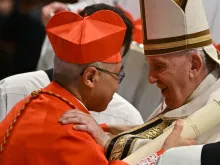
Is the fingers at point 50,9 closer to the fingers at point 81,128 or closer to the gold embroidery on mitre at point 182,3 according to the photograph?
the gold embroidery on mitre at point 182,3

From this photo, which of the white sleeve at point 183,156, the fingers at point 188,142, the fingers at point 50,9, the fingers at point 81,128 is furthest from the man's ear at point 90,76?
the fingers at point 50,9

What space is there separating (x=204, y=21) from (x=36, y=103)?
587mm

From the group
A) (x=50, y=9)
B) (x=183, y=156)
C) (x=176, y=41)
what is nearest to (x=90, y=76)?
(x=176, y=41)

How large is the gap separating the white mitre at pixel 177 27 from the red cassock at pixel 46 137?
0.32 metres

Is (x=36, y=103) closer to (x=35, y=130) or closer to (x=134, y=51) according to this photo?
(x=35, y=130)

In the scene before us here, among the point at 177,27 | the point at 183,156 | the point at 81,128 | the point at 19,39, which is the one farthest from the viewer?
the point at 19,39

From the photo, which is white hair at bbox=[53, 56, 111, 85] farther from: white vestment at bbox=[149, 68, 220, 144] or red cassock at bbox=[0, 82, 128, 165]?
white vestment at bbox=[149, 68, 220, 144]

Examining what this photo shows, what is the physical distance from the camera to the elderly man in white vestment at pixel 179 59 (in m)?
2.53

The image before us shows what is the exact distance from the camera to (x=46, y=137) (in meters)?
2.42

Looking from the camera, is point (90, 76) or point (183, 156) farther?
point (90, 76)

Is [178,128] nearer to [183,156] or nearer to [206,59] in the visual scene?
[206,59]

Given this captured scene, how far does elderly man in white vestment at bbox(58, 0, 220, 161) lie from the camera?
2.53 meters

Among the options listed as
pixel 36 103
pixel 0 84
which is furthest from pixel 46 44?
pixel 36 103

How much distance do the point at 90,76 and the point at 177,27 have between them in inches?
12.2
